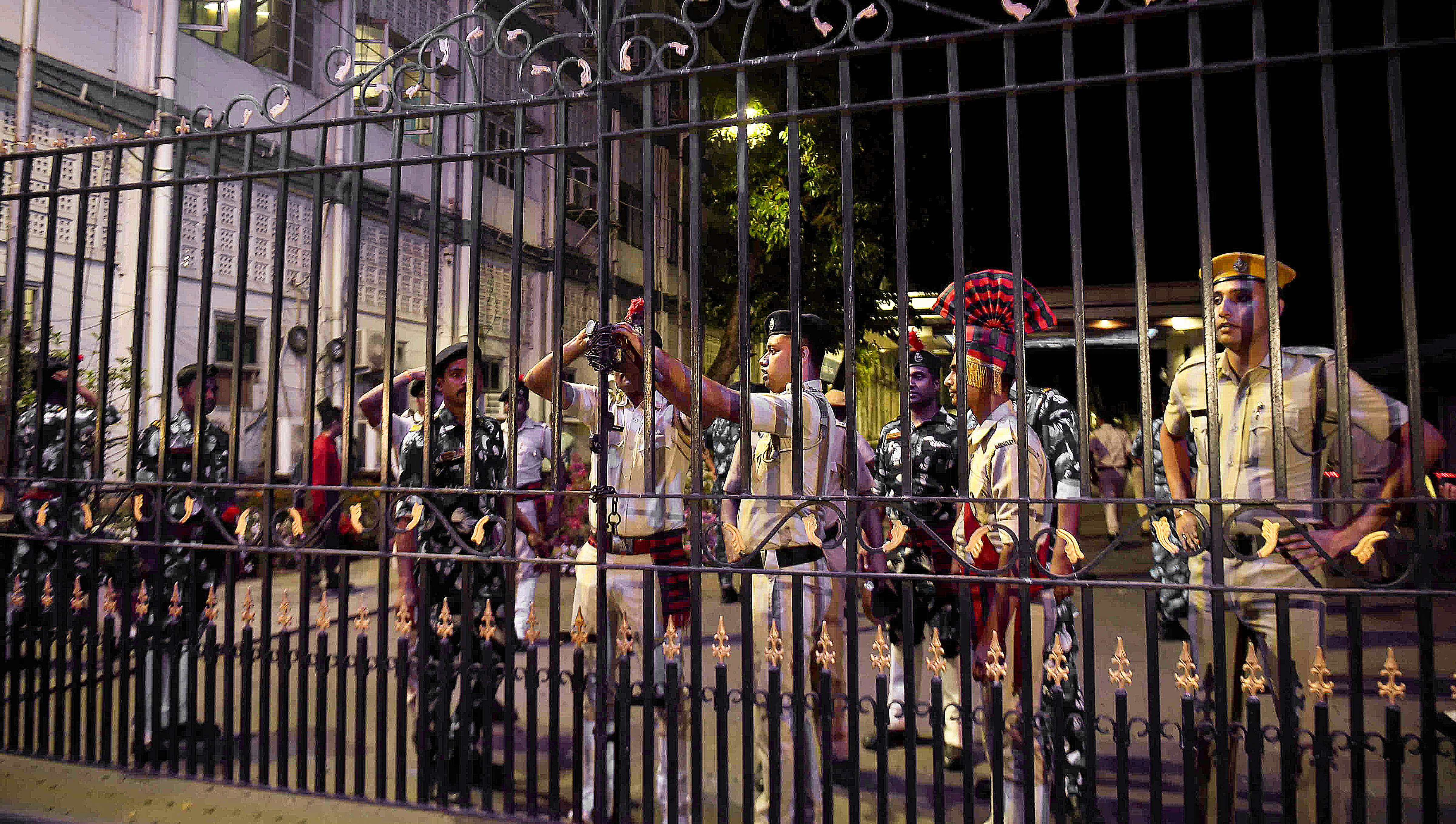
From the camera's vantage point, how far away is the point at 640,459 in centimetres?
385

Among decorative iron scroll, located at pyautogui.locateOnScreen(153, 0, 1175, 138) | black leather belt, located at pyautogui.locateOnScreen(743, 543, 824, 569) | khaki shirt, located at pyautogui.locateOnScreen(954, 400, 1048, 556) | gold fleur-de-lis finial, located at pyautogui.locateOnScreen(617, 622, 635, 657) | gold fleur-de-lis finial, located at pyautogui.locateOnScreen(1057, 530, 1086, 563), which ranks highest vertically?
decorative iron scroll, located at pyautogui.locateOnScreen(153, 0, 1175, 138)

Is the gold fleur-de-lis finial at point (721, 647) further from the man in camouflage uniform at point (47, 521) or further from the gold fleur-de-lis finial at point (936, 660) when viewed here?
the man in camouflage uniform at point (47, 521)

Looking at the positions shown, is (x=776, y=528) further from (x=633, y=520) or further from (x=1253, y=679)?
(x=1253, y=679)

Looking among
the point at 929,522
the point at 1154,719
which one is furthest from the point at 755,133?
the point at 1154,719

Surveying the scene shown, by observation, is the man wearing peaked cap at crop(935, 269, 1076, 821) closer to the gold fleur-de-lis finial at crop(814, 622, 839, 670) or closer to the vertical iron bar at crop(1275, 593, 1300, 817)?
the gold fleur-de-lis finial at crop(814, 622, 839, 670)

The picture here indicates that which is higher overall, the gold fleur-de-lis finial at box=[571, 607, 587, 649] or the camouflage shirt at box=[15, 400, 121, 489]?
the camouflage shirt at box=[15, 400, 121, 489]

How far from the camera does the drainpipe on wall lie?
846cm

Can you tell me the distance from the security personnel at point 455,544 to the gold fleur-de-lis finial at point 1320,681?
246cm

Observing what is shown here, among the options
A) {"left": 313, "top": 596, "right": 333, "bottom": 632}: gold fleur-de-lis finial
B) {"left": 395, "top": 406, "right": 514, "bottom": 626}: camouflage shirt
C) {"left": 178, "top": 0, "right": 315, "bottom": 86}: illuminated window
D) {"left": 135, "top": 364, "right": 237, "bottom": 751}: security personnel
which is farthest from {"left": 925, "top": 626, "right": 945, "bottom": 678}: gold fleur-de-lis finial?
{"left": 178, "top": 0, "right": 315, "bottom": 86}: illuminated window

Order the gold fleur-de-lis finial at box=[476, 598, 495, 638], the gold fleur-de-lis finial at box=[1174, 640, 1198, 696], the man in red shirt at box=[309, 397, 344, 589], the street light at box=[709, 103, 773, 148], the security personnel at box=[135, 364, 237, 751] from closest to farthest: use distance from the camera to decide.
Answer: the gold fleur-de-lis finial at box=[1174, 640, 1198, 696], the gold fleur-de-lis finial at box=[476, 598, 495, 638], the security personnel at box=[135, 364, 237, 751], the man in red shirt at box=[309, 397, 344, 589], the street light at box=[709, 103, 773, 148]

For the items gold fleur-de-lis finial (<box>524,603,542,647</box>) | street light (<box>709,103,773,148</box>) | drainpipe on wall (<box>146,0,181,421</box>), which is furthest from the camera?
street light (<box>709,103,773,148</box>)

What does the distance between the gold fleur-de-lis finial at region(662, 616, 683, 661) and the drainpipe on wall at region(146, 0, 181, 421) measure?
24.9 ft

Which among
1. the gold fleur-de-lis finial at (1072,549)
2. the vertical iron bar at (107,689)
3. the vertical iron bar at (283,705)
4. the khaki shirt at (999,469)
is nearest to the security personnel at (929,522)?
the khaki shirt at (999,469)

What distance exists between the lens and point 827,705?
265 centimetres
